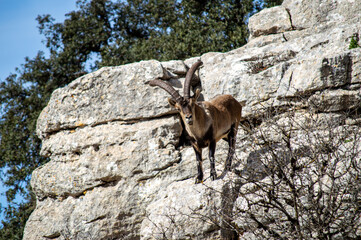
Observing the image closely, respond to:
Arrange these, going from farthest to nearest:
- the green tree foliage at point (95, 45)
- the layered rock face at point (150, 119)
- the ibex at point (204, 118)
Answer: the green tree foliage at point (95, 45)
the layered rock face at point (150, 119)
the ibex at point (204, 118)

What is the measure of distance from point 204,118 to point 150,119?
176cm

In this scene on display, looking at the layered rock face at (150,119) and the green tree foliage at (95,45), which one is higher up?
the green tree foliage at (95,45)

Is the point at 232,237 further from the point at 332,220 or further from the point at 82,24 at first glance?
the point at 82,24

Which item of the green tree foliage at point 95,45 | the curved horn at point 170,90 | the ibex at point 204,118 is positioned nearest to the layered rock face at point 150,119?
A: the ibex at point 204,118

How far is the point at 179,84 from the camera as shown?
9.26 m

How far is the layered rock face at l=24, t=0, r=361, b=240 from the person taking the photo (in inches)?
296

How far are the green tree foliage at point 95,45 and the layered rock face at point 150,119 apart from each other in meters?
4.90

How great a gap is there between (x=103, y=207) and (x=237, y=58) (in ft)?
15.0

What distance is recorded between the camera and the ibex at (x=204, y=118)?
711 centimetres

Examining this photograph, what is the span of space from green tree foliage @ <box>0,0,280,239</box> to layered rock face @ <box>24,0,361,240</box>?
4.90 m

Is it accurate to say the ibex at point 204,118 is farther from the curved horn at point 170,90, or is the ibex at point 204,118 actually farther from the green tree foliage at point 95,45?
the green tree foliage at point 95,45

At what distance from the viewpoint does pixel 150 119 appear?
878cm

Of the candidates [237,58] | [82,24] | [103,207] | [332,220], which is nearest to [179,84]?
[237,58]

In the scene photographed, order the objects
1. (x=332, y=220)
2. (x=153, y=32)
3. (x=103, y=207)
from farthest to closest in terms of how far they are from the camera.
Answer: (x=153, y=32), (x=103, y=207), (x=332, y=220)
